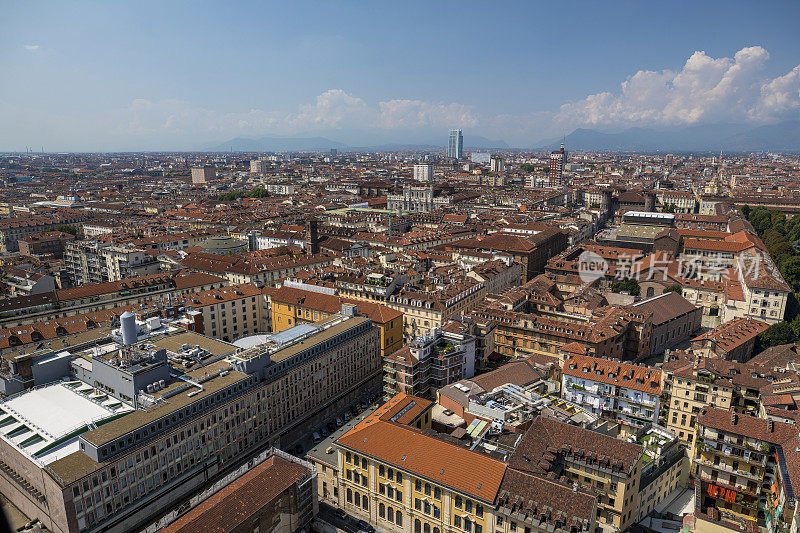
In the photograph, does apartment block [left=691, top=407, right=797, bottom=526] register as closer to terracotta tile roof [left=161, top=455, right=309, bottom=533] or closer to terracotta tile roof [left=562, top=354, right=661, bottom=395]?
terracotta tile roof [left=562, top=354, right=661, bottom=395]

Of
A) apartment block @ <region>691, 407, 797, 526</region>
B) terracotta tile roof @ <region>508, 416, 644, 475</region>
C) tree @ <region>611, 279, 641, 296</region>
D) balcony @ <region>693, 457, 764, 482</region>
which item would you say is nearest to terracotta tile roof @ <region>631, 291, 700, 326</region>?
tree @ <region>611, 279, 641, 296</region>

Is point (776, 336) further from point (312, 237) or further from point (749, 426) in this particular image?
point (312, 237)

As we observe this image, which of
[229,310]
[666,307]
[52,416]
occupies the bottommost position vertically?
[666,307]

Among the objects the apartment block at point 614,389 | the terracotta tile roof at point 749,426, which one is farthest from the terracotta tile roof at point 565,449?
the apartment block at point 614,389

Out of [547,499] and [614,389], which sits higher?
[547,499]

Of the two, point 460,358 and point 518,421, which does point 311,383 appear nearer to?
point 460,358

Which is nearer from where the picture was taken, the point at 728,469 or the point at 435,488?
the point at 435,488

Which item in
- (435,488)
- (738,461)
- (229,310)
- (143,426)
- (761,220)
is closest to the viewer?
(435,488)

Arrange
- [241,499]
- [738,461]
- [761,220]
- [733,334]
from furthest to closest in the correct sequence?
1. [761,220]
2. [733,334]
3. [738,461]
4. [241,499]

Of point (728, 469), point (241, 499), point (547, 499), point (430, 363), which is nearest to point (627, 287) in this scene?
point (728, 469)
